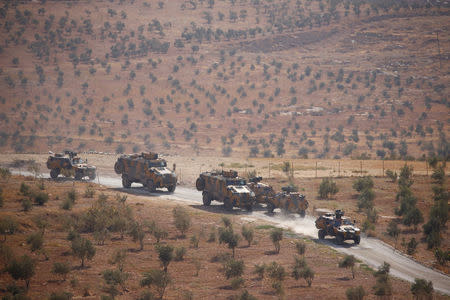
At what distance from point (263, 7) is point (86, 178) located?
10264cm

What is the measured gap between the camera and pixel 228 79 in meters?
111

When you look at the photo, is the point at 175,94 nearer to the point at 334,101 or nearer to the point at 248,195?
the point at 334,101

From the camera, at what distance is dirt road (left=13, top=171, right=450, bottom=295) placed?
2798 centimetres

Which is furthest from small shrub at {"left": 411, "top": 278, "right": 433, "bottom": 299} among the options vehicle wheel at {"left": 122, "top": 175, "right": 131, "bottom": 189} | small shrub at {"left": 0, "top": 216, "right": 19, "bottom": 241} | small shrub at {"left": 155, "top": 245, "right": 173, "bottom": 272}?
vehicle wheel at {"left": 122, "top": 175, "right": 131, "bottom": 189}

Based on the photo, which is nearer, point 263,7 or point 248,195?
point 248,195

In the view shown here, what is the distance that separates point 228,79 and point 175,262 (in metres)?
84.9

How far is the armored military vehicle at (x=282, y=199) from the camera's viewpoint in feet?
134

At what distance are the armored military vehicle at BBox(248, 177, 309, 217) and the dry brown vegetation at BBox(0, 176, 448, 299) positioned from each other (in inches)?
170

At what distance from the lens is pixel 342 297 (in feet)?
77.0

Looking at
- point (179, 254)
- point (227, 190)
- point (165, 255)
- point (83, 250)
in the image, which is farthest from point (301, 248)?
point (227, 190)

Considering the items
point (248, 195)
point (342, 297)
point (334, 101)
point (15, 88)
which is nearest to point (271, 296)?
point (342, 297)

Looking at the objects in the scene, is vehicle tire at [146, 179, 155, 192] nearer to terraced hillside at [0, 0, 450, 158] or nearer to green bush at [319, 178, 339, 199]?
green bush at [319, 178, 339, 199]

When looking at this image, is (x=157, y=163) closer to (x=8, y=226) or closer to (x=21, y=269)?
(x=8, y=226)

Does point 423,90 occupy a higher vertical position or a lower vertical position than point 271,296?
higher
